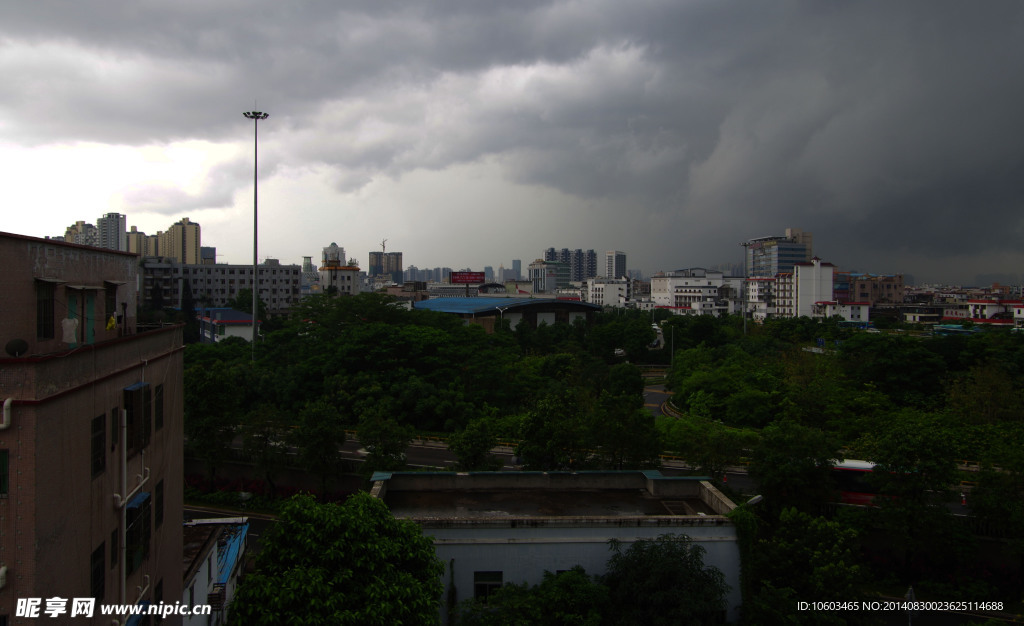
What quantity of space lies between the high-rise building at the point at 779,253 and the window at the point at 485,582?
10949cm

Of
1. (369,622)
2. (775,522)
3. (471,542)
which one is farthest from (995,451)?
(369,622)

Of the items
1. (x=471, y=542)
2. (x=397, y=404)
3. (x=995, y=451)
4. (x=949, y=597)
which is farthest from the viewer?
(x=397, y=404)

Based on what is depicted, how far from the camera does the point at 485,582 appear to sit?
35.3 ft

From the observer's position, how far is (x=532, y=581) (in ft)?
35.3

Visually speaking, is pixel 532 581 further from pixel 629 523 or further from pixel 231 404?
pixel 231 404

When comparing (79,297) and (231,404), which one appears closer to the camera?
(79,297)

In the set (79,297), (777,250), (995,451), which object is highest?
(777,250)

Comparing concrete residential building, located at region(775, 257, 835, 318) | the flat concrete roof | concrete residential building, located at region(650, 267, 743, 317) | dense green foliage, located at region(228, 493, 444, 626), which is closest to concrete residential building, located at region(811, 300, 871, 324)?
concrete residential building, located at region(775, 257, 835, 318)

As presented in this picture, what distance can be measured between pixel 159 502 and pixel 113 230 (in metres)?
84.0

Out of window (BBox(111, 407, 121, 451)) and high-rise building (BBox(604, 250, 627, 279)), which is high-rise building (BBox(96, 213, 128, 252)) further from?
high-rise building (BBox(604, 250, 627, 279))

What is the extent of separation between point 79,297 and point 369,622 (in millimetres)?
4959

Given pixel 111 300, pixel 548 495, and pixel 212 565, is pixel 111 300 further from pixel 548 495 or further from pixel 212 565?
pixel 548 495

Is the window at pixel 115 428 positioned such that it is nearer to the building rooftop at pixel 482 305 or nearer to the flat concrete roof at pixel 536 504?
the flat concrete roof at pixel 536 504

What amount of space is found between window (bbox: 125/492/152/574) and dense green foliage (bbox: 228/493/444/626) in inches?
52.2
